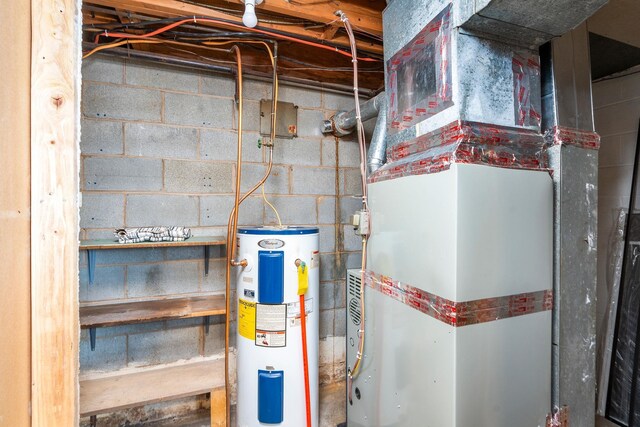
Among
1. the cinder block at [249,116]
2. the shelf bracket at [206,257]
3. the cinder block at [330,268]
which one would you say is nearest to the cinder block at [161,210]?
the shelf bracket at [206,257]

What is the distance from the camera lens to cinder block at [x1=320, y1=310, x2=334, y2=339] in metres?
2.17

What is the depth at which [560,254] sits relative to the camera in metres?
1.07

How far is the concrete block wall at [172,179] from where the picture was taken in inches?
66.7

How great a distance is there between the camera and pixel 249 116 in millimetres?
1968

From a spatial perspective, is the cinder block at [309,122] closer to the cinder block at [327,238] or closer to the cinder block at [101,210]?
the cinder block at [327,238]

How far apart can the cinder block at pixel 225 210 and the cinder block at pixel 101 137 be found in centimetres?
55

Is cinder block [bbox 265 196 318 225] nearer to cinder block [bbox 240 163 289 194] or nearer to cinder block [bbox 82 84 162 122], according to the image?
cinder block [bbox 240 163 289 194]

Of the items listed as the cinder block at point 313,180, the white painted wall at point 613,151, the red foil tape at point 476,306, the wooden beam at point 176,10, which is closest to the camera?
the red foil tape at point 476,306

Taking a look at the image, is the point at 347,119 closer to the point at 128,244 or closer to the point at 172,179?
the point at 172,179

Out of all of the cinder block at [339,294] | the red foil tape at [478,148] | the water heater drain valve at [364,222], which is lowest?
the cinder block at [339,294]

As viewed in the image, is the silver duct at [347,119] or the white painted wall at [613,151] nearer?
the silver duct at [347,119]

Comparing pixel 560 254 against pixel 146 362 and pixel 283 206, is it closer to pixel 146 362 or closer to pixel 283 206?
pixel 283 206

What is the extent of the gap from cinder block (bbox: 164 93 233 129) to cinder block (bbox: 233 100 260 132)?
33mm

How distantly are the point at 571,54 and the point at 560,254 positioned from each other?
31.8 inches
